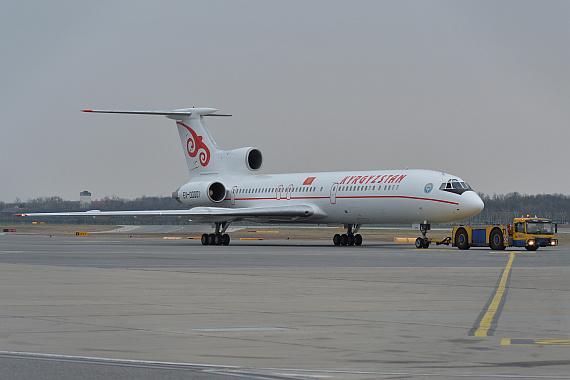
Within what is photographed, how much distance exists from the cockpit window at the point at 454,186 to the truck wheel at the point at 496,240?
2813 millimetres

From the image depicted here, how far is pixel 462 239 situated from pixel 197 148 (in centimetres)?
2233

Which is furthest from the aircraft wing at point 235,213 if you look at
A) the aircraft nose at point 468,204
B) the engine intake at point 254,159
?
the aircraft nose at point 468,204

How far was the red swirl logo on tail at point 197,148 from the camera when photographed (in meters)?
59.8

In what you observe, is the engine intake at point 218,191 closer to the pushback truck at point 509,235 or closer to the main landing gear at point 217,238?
the main landing gear at point 217,238

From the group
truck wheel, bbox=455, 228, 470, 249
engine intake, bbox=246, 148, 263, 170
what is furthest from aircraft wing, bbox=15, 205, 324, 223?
truck wheel, bbox=455, 228, 470, 249

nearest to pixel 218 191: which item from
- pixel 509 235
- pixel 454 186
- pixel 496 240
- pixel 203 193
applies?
pixel 203 193

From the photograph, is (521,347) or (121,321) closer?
(521,347)

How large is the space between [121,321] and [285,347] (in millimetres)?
3292

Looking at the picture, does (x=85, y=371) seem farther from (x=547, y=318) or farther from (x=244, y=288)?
(x=244, y=288)

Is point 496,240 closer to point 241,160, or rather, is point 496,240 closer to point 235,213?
point 235,213

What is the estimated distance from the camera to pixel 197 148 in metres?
60.1

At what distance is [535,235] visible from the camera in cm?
4528

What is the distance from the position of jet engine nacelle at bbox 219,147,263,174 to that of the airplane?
7 centimetres

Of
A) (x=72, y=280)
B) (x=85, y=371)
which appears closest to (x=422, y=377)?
(x=85, y=371)
